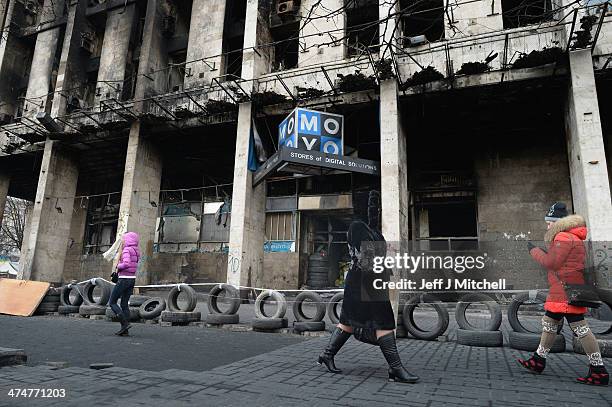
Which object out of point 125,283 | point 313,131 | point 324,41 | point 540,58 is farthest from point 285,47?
point 125,283

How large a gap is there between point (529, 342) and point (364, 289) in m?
3.65

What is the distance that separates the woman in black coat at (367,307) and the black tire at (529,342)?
3.23 metres

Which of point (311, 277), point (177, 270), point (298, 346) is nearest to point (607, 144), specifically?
point (311, 277)

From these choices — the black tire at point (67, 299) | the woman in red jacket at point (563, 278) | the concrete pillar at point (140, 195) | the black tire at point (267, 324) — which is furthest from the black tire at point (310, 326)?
the concrete pillar at point (140, 195)

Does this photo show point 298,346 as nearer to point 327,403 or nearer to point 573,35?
point 327,403

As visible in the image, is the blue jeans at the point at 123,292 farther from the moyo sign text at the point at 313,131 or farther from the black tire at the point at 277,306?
the moyo sign text at the point at 313,131

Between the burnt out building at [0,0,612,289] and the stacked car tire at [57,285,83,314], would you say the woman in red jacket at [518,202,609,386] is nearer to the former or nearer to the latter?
the burnt out building at [0,0,612,289]

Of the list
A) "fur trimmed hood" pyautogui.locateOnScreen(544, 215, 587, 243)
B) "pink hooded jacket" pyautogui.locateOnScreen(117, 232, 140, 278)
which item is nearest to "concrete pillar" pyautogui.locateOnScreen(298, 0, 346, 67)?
"pink hooded jacket" pyautogui.locateOnScreen(117, 232, 140, 278)

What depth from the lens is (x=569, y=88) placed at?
1198cm

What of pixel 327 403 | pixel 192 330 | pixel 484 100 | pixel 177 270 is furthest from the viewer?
pixel 177 270

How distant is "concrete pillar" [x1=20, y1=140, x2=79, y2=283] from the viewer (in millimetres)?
19359

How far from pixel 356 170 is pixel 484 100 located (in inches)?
219

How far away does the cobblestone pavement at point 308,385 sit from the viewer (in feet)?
10.5

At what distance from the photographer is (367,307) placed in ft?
13.8
